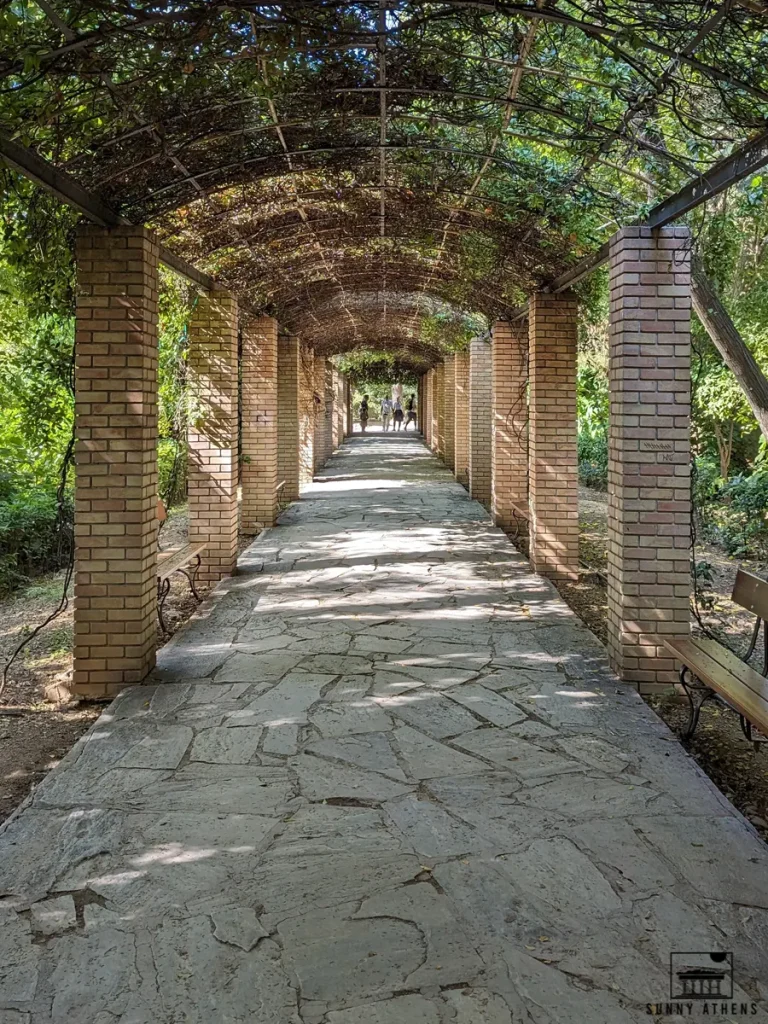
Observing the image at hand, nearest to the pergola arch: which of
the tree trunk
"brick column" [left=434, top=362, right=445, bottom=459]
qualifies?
the tree trunk

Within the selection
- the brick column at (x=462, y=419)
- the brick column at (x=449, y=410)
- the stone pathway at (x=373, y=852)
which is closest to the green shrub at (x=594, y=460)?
the brick column at (x=449, y=410)

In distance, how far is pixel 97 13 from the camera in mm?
3189

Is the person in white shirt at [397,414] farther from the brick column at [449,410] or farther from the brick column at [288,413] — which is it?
the brick column at [288,413]

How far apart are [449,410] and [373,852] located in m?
17.2

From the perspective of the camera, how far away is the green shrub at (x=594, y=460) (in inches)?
728

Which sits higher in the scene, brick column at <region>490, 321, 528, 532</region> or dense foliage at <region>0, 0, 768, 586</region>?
dense foliage at <region>0, 0, 768, 586</region>

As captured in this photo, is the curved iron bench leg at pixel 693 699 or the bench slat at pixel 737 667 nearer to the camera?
the bench slat at pixel 737 667

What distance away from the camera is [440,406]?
2198 cm

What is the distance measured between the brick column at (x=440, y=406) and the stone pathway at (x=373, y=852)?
15.5 meters

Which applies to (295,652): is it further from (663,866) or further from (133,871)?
(663,866)

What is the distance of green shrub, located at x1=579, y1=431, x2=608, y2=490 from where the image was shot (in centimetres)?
1848

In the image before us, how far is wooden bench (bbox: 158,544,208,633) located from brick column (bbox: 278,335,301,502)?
5243 millimetres

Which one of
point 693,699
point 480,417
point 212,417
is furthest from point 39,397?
point 480,417

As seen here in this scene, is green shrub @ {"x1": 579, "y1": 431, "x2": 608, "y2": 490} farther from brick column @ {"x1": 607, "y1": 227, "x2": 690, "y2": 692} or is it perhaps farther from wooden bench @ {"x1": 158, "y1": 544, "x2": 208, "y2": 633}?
brick column @ {"x1": 607, "y1": 227, "x2": 690, "y2": 692}
